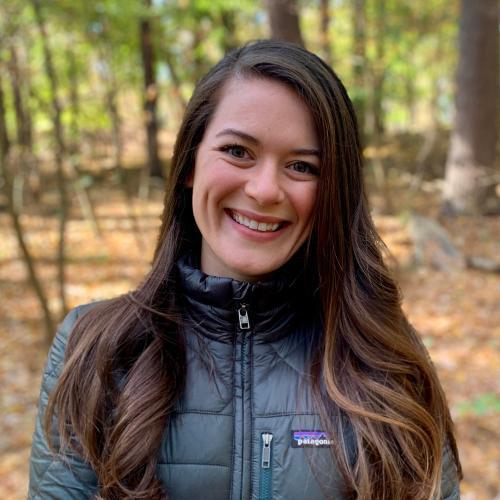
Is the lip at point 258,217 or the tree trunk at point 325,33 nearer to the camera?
the lip at point 258,217

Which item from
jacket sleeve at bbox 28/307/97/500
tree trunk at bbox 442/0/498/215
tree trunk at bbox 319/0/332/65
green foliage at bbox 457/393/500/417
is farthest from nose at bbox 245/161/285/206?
tree trunk at bbox 442/0/498/215

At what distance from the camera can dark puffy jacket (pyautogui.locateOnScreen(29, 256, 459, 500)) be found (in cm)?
138

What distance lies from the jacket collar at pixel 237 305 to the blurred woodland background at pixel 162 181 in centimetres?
271

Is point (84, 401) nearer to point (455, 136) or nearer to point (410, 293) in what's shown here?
point (410, 293)

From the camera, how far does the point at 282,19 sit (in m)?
5.20

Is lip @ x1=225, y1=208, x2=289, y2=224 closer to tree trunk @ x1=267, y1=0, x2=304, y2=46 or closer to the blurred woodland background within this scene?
the blurred woodland background

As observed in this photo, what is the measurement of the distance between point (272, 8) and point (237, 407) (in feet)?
15.7

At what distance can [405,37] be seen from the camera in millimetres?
10773

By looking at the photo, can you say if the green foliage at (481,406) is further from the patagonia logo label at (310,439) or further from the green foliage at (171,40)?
the green foliage at (171,40)

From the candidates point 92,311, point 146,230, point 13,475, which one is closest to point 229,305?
point 92,311

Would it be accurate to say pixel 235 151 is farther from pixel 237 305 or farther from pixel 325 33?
pixel 325 33

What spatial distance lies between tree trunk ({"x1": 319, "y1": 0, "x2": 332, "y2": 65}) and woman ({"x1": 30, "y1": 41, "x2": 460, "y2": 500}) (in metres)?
5.40

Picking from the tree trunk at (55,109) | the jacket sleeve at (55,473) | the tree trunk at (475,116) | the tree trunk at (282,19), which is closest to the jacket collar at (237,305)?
the jacket sleeve at (55,473)

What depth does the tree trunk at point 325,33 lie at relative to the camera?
771cm
